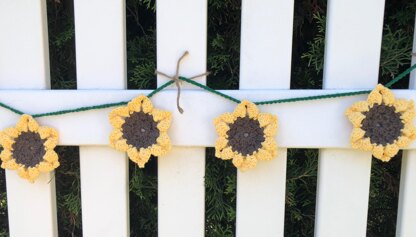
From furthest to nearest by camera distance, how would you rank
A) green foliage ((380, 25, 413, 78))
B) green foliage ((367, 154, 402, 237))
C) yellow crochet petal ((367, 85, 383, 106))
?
green foliage ((367, 154, 402, 237)) → green foliage ((380, 25, 413, 78)) → yellow crochet petal ((367, 85, 383, 106))

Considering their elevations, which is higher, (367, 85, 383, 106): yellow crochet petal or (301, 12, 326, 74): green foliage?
(301, 12, 326, 74): green foliage

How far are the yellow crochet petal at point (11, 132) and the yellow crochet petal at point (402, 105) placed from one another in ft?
2.49

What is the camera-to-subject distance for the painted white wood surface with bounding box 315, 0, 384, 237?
881mm

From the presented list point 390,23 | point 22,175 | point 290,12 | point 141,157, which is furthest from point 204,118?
point 390,23

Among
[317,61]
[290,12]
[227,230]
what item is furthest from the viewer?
[227,230]

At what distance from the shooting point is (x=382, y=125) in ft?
2.83

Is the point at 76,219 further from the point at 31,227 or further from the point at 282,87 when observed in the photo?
the point at 282,87

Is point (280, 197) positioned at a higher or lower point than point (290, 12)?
lower

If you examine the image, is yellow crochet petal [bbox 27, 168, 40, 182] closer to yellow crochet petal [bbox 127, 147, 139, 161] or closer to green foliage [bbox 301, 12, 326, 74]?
yellow crochet petal [bbox 127, 147, 139, 161]

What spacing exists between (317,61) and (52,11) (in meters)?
0.65

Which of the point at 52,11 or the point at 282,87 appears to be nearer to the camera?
the point at 282,87

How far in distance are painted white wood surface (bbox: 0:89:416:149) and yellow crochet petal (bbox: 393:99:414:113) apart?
0.03 meters

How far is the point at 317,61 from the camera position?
993 mm

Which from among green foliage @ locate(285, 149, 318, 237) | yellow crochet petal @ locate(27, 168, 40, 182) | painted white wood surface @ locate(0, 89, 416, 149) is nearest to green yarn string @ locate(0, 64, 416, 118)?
painted white wood surface @ locate(0, 89, 416, 149)
